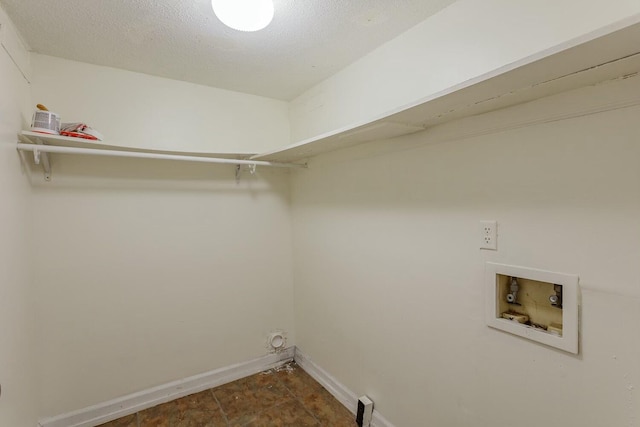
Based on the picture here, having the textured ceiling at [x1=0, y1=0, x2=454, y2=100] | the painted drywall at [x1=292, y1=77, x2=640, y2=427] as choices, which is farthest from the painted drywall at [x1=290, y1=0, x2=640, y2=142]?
the painted drywall at [x1=292, y1=77, x2=640, y2=427]

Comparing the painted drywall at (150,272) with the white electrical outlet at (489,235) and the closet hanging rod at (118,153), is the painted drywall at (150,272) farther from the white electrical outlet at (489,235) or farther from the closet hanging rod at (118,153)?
the white electrical outlet at (489,235)

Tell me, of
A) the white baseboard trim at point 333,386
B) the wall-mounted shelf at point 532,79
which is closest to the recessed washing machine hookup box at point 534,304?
the wall-mounted shelf at point 532,79

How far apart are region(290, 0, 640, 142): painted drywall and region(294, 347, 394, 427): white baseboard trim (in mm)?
1742

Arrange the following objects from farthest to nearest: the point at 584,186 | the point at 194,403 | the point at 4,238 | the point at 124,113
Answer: the point at 194,403, the point at 124,113, the point at 4,238, the point at 584,186

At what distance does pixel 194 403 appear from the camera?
2.19 metres

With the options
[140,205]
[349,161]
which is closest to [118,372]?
[140,205]

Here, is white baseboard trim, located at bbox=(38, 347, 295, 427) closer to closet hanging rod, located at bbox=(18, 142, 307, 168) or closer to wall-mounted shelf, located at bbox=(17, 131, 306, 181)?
wall-mounted shelf, located at bbox=(17, 131, 306, 181)

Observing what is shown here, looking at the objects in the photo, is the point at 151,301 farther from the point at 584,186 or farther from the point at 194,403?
the point at 584,186

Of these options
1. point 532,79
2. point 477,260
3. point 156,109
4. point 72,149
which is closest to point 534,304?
point 477,260

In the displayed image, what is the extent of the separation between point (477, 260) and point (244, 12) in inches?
56.9

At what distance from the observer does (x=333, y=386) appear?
2.25 meters

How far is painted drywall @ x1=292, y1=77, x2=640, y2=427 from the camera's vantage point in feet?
3.26

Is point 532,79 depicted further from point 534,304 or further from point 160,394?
point 160,394

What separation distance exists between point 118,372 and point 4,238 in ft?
3.96
